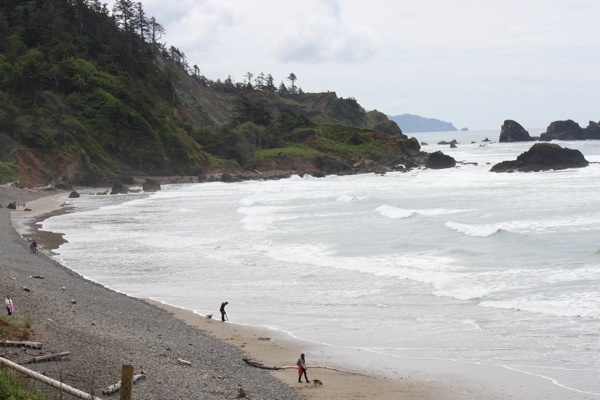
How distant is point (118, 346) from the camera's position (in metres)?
13.4

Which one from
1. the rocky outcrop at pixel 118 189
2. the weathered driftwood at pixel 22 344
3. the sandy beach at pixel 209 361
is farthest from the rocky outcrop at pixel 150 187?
the weathered driftwood at pixel 22 344

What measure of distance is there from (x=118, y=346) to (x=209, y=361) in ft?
6.01

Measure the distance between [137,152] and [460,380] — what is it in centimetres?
6616

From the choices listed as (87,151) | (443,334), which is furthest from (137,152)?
(443,334)

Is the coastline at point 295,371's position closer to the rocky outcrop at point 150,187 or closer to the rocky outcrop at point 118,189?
the rocky outcrop at point 118,189

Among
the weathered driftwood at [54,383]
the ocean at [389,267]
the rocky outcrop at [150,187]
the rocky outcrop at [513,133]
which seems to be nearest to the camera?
the weathered driftwood at [54,383]

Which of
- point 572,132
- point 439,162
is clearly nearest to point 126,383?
point 439,162

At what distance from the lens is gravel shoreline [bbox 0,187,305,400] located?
10.9 m

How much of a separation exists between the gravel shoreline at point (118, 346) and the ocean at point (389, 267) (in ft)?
7.28

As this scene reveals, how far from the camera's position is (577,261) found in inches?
937

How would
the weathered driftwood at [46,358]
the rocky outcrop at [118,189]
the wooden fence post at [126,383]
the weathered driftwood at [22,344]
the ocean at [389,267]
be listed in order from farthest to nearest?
the rocky outcrop at [118,189] → the ocean at [389,267] → the weathered driftwood at [22,344] → the weathered driftwood at [46,358] → the wooden fence post at [126,383]

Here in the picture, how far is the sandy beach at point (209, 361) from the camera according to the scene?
11719 mm

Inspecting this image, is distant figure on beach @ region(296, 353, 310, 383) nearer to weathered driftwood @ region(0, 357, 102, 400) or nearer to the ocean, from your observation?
the ocean

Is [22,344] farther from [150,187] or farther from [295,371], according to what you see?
[150,187]
